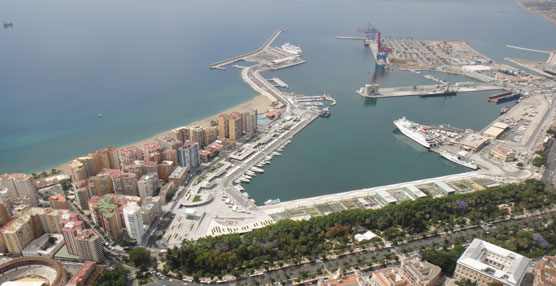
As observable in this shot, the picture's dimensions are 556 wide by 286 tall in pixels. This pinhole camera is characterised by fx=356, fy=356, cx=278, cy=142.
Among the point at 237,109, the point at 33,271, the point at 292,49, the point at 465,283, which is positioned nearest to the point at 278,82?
the point at 237,109

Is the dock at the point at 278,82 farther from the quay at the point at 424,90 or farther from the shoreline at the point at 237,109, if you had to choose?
the quay at the point at 424,90

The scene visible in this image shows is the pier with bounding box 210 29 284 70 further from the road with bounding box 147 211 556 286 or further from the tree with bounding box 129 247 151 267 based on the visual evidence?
the road with bounding box 147 211 556 286

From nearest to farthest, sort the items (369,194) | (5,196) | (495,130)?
(5,196)
(369,194)
(495,130)

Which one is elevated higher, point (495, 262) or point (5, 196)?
point (5, 196)

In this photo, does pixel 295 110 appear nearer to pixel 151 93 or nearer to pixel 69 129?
pixel 151 93

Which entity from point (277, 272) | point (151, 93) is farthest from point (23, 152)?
point (277, 272)

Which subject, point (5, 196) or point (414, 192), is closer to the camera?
point (5, 196)

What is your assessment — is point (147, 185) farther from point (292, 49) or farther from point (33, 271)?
point (292, 49)

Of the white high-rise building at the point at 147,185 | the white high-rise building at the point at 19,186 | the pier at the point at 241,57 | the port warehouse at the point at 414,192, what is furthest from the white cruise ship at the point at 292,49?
the white high-rise building at the point at 19,186
